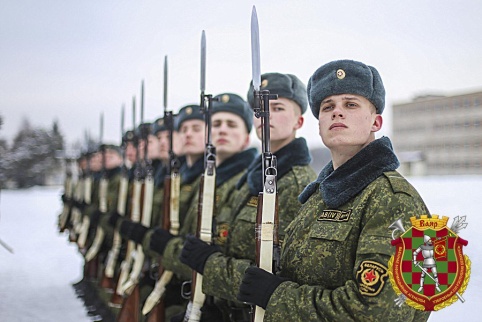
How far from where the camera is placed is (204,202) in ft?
9.04

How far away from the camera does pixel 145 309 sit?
3260mm

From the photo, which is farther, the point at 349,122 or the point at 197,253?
the point at 197,253

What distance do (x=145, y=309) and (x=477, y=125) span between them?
1928 mm

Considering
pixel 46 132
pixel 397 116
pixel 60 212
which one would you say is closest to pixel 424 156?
pixel 397 116

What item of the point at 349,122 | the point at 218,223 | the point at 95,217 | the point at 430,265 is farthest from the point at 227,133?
the point at 95,217

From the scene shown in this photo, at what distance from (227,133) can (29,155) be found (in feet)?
12.1

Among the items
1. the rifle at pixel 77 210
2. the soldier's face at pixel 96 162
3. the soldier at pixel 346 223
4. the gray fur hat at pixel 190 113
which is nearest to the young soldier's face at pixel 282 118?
the soldier at pixel 346 223

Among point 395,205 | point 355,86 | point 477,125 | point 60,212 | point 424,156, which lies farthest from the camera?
point 60,212

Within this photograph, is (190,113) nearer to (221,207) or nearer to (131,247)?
(221,207)

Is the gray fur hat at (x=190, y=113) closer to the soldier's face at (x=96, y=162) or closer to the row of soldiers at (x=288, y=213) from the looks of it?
the row of soldiers at (x=288, y=213)

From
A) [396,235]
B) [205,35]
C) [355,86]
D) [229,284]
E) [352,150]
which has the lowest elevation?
[229,284]

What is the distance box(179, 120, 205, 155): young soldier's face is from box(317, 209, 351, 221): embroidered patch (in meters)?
1.99

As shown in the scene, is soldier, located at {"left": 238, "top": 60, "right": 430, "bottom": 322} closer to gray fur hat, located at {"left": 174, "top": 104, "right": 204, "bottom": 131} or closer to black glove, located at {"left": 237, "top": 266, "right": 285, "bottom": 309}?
black glove, located at {"left": 237, "top": 266, "right": 285, "bottom": 309}

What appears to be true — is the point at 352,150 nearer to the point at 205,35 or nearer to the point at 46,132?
the point at 205,35
